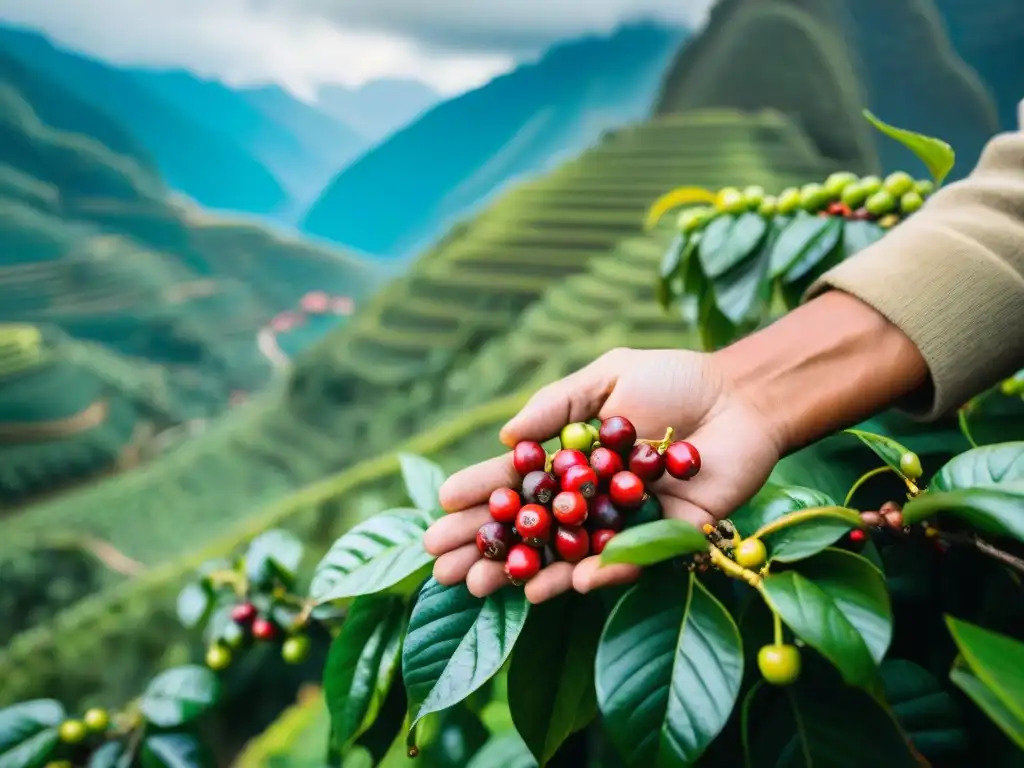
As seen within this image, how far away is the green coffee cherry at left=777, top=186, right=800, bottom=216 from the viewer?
0.80 metres

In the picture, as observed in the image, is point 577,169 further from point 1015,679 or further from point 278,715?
point 1015,679

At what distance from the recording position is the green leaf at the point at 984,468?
Result: 37cm

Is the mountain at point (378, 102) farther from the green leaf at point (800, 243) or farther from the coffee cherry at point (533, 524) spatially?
the coffee cherry at point (533, 524)

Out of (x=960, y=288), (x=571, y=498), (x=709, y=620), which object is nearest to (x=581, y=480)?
(x=571, y=498)

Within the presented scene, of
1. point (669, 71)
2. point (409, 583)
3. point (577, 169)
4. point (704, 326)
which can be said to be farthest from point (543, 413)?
point (577, 169)

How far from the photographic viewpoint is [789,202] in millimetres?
803

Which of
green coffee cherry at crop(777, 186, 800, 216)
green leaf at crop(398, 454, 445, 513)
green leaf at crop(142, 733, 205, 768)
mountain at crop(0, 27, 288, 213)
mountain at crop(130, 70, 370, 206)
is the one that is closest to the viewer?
green leaf at crop(398, 454, 445, 513)

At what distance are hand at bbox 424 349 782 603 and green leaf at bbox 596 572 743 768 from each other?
1.3 inches

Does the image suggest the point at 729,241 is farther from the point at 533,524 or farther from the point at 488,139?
the point at 488,139

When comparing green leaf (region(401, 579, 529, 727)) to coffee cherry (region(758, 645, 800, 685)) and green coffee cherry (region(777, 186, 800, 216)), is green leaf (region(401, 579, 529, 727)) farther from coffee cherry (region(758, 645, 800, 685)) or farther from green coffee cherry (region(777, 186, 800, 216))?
green coffee cherry (region(777, 186, 800, 216))

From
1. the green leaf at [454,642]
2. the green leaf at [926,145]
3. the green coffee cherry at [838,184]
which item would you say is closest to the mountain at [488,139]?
the green coffee cherry at [838,184]

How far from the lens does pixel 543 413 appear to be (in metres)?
0.49

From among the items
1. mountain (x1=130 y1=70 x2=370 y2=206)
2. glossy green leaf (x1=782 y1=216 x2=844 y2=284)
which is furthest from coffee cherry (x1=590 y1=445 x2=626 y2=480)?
mountain (x1=130 y1=70 x2=370 y2=206)

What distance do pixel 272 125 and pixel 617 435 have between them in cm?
403
